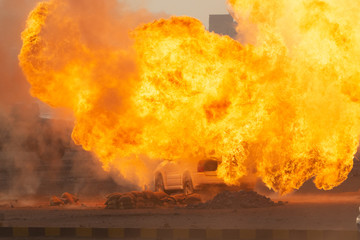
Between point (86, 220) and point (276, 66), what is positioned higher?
point (276, 66)

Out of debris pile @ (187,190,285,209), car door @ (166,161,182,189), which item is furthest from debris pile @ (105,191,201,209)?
debris pile @ (187,190,285,209)

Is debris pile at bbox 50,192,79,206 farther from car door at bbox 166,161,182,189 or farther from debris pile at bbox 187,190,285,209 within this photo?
debris pile at bbox 187,190,285,209

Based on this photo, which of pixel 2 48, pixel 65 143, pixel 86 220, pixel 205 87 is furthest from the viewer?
pixel 65 143

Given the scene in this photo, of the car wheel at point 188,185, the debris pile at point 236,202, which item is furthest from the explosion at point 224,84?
the car wheel at point 188,185

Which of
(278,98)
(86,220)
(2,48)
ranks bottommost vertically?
(86,220)

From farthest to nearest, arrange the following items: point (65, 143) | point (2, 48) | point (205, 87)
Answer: point (65, 143), point (2, 48), point (205, 87)

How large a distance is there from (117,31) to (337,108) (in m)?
6.57

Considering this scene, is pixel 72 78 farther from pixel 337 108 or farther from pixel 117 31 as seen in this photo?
pixel 337 108

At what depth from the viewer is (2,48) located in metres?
21.6

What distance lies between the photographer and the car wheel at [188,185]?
21.3m

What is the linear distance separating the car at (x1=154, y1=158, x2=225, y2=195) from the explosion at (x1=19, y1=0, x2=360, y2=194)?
52.2 inches

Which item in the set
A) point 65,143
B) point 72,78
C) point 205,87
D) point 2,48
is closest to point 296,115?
point 205,87

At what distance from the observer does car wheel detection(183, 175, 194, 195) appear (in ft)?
70.0

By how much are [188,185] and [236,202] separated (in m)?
2.49
